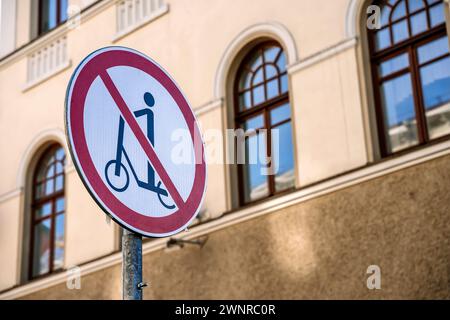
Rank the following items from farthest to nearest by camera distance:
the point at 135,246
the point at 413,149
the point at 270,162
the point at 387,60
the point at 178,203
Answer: the point at 270,162, the point at 387,60, the point at 413,149, the point at 178,203, the point at 135,246

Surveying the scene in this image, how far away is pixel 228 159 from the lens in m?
11.0

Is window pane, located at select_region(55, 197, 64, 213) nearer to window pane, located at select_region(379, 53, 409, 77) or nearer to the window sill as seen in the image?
the window sill

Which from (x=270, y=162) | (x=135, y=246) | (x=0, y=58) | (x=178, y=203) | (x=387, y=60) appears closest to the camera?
(x=135, y=246)

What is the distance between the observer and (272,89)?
11086 mm

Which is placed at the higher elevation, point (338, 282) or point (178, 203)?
point (338, 282)

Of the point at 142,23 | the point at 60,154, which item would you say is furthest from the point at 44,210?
the point at 142,23

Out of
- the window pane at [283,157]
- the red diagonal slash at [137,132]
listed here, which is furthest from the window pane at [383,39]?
the red diagonal slash at [137,132]

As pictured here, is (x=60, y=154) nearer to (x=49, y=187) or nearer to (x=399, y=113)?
Result: (x=49, y=187)

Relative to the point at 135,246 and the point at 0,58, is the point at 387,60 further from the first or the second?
the point at 0,58

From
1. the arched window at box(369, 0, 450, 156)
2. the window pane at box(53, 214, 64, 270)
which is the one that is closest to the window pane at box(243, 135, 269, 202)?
the arched window at box(369, 0, 450, 156)

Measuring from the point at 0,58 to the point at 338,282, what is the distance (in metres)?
8.70
